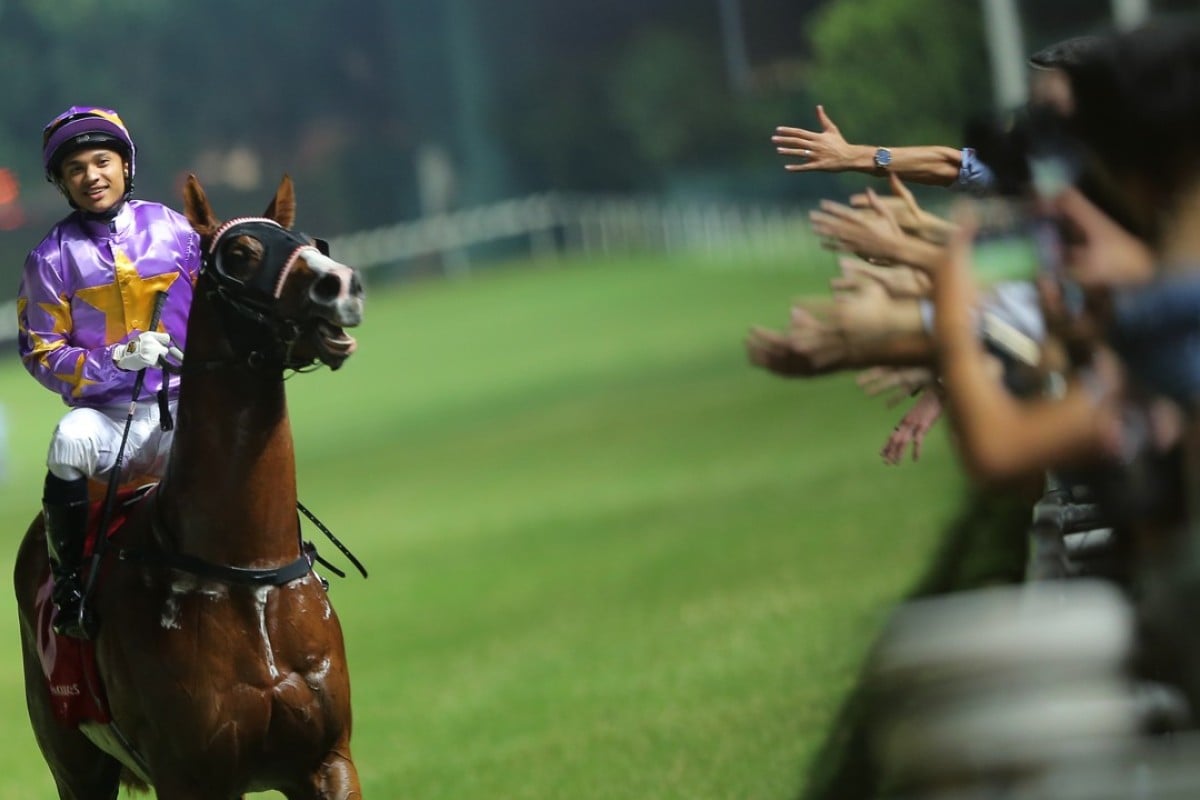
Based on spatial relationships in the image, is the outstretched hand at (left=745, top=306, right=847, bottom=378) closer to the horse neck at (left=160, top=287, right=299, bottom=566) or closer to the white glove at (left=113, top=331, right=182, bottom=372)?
the horse neck at (left=160, top=287, right=299, bottom=566)

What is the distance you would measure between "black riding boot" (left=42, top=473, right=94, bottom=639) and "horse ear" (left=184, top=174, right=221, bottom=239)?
2.73ft

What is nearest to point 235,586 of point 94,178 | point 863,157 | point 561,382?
point 94,178

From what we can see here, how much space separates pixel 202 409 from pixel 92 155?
100 centimetres

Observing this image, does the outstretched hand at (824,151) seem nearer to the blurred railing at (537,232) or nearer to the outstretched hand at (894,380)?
→ the outstretched hand at (894,380)

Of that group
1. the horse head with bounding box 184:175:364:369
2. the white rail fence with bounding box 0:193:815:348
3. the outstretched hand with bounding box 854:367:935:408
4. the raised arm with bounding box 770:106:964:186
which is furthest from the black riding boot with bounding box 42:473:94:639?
the white rail fence with bounding box 0:193:815:348

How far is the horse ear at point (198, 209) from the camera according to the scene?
16.4 feet

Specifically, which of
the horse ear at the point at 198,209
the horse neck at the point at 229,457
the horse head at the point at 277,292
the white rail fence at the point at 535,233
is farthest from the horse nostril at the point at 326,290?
the white rail fence at the point at 535,233

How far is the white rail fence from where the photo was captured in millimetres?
44188

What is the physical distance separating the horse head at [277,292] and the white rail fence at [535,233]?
1469 inches

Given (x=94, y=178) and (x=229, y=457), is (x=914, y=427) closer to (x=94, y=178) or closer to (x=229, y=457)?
(x=229, y=457)

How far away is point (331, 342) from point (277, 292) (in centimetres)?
21

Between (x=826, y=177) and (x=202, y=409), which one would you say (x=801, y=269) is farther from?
(x=202, y=409)

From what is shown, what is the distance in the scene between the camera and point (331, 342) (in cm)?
468

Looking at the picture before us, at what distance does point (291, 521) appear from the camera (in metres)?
5.00
